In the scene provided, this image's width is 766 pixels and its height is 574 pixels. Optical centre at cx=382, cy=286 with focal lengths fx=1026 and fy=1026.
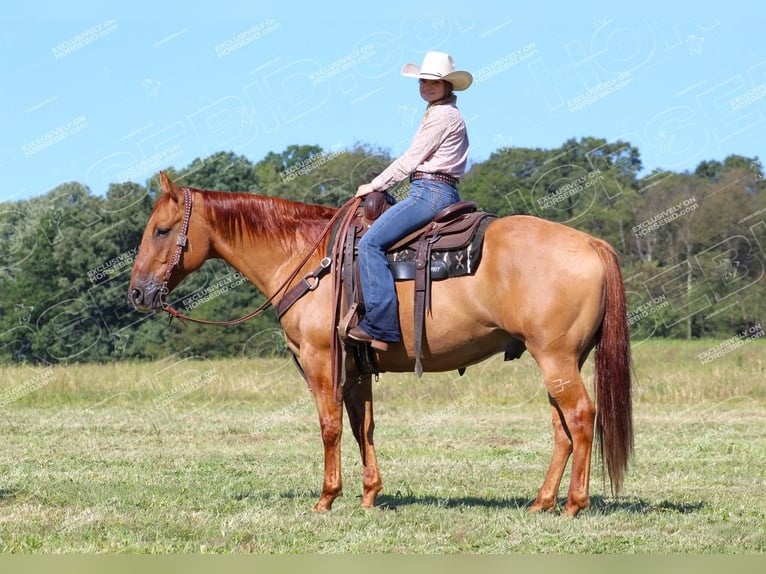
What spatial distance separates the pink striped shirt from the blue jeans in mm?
209

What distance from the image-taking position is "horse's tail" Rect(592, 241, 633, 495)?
7.43 meters

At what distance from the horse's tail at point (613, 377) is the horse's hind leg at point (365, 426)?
1781 millimetres

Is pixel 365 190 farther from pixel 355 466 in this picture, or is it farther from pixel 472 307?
pixel 355 466

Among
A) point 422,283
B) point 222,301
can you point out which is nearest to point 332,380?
point 422,283

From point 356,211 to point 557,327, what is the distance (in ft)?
6.28

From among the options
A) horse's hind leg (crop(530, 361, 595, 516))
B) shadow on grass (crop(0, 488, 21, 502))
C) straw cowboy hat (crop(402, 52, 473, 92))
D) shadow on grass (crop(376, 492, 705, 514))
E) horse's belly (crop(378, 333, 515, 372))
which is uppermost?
straw cowboy hat (crop(402, 52, 473, 92))

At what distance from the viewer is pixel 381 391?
18.5m

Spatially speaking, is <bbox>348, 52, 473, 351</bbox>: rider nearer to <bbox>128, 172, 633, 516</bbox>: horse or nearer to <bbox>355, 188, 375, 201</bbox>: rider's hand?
<bbox>355, 188, 375, 201</bbox>: rider's hand

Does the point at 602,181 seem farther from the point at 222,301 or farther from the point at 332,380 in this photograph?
the point at 332,380

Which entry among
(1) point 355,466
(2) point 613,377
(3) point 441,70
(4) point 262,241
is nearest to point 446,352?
(2) point 613,377

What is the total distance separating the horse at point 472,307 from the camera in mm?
7367

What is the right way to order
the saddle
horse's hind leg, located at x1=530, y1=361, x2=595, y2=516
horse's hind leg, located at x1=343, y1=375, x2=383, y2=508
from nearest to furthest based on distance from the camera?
horse's hind leg, located at x1=530, y1=361, x2=595, y2=516 < the saddle < horse's hind leg, located at x1=343, y1=375, x2=383, y2=508

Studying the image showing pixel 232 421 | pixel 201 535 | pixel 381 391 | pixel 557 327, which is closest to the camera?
pixel 201 535

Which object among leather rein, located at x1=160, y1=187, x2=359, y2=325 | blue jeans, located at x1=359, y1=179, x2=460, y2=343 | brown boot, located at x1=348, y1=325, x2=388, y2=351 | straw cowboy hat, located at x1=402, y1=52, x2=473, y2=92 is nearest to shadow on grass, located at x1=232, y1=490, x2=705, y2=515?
brown boot, located at x1=348, y1=325, x2=388, y2=351
